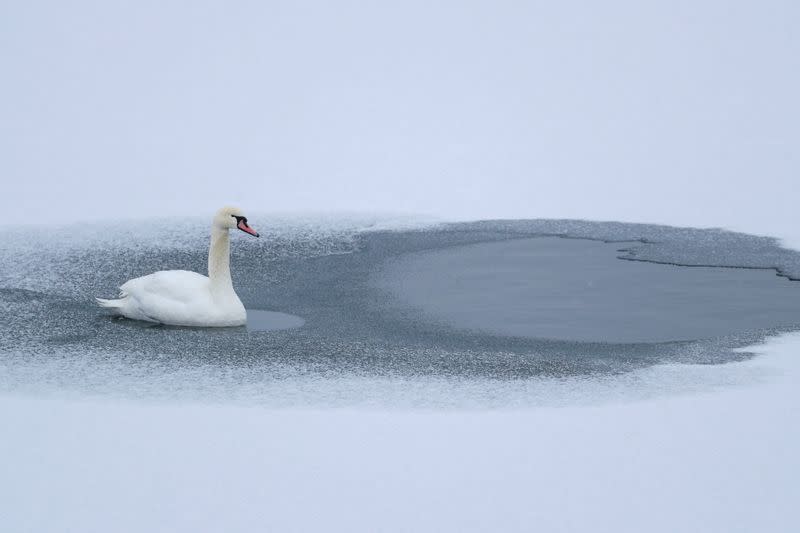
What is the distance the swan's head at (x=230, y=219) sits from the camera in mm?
11766

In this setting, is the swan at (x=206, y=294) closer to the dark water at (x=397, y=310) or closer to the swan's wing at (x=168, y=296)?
the swan's wing at (x=168, y=296)

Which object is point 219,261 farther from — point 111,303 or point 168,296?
point 111,303

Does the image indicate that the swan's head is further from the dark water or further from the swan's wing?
the dark water

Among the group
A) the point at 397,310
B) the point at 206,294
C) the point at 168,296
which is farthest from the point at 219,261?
the point at 397,310

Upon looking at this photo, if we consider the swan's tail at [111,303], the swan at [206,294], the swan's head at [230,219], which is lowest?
the swan's tail at [111,303]

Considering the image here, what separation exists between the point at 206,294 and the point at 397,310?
1.99 m

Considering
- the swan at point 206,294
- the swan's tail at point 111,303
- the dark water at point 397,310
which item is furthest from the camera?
the swan's tail at point 111,303

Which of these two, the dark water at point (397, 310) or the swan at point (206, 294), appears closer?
the dark water at point (397, 310)

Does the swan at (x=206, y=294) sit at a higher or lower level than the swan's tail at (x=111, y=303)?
higher


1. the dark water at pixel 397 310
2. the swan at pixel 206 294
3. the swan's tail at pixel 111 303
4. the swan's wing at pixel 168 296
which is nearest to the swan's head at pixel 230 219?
the swan at pixel 206 294

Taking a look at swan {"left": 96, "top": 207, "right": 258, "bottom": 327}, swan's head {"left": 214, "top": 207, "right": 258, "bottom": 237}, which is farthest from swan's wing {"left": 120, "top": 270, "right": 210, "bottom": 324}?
swan's head {"left": 214, "top": 207, "right": 258, "bottom": 237}

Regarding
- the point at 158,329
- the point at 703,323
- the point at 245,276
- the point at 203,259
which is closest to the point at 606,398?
the point at 703,323

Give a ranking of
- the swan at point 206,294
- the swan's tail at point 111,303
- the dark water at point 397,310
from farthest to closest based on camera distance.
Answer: the swan's tail at point 111,303, the swan at point 206,294, the dark water at point 397,310

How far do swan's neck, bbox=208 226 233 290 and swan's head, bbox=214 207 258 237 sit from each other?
0.20 ft
